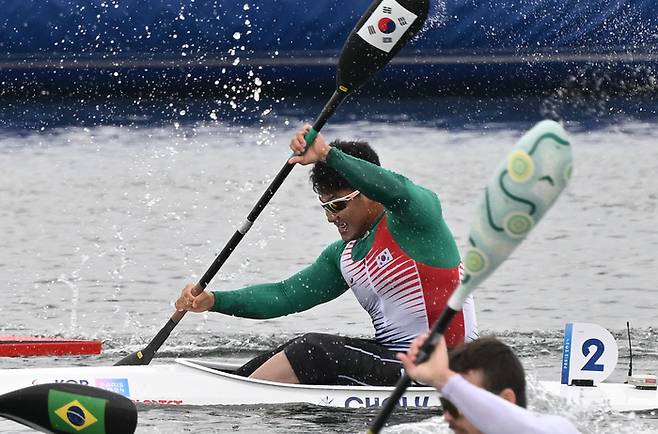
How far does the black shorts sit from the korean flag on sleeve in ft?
4.43

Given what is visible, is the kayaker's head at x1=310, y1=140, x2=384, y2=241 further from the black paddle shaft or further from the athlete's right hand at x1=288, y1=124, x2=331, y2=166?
the black paddle shaft

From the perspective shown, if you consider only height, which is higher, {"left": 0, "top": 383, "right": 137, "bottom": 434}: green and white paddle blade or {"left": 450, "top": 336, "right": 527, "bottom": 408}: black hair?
{"left": 450, "top": 336, "right": 527, "bottom": 408}: black hair

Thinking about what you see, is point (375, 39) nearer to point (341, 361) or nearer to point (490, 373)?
point (341, 361)

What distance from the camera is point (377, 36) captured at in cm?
753

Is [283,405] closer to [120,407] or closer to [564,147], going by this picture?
[120,407]

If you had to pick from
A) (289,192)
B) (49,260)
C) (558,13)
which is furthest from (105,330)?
(558,13)

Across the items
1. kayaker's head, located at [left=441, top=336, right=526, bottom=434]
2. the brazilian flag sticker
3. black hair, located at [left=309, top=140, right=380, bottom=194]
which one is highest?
black hair, located at [left=309, top=140, right=380, bottom=194]

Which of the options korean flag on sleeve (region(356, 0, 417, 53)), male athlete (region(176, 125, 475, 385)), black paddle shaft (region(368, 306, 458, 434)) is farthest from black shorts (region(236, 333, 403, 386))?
black paddle shaft (region(368, 306, 458, 434))

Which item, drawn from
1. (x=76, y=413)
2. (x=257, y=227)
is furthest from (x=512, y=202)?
(x=257, y=227)

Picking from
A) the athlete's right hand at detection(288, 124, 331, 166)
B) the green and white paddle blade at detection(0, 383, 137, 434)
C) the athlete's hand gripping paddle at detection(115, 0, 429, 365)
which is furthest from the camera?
the athlete's hand gripping paddle at detection(115, 0, 429, 365)

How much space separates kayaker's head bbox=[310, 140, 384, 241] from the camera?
707 centimetres

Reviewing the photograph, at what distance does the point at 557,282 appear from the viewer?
1223 cm

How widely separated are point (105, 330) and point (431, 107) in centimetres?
1246

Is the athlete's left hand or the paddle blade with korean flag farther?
the paddle blade with korean flag
